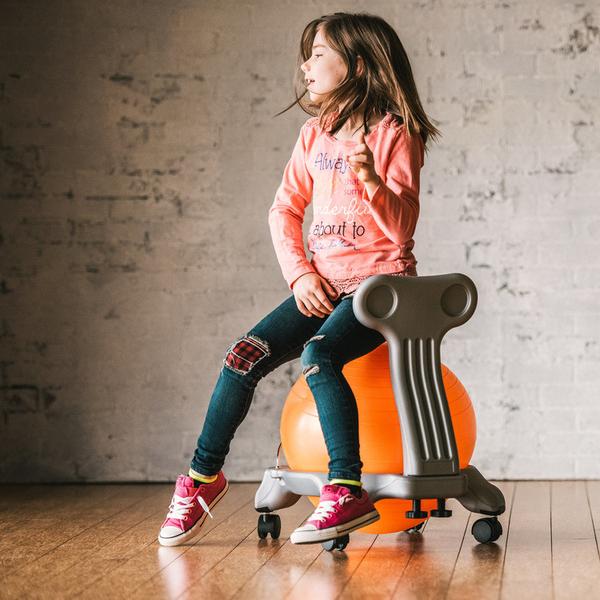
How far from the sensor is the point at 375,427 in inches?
94.6

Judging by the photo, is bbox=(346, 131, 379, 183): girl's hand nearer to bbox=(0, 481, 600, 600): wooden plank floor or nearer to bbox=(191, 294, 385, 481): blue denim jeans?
bbox=(191, 294, 385, 481): blue denim jeans

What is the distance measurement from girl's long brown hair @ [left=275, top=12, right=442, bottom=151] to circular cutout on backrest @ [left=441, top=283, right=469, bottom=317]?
17.8 inches

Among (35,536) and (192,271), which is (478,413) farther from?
(35,536)

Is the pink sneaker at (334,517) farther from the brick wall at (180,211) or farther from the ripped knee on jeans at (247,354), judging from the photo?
the brick wall at (180,211)

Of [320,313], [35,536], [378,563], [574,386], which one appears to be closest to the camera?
[378,563]

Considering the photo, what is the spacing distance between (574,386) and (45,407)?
2.04m

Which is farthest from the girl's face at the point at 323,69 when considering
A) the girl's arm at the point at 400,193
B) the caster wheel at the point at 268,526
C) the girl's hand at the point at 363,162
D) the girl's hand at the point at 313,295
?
the caster wheel at the point at 268,526

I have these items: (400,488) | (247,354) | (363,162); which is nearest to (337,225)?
(363,162)

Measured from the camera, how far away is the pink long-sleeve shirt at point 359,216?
2.51 m

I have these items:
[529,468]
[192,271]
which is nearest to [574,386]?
[529,468]

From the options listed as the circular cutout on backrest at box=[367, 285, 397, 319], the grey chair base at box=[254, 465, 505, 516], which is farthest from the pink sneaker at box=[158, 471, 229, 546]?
the circular cutout on backrest at box=[367, 285, 397, 319]

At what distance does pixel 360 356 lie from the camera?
2.46 meters

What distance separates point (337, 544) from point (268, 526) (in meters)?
0.30

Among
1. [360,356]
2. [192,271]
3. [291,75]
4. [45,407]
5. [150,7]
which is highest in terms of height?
[150,7]
